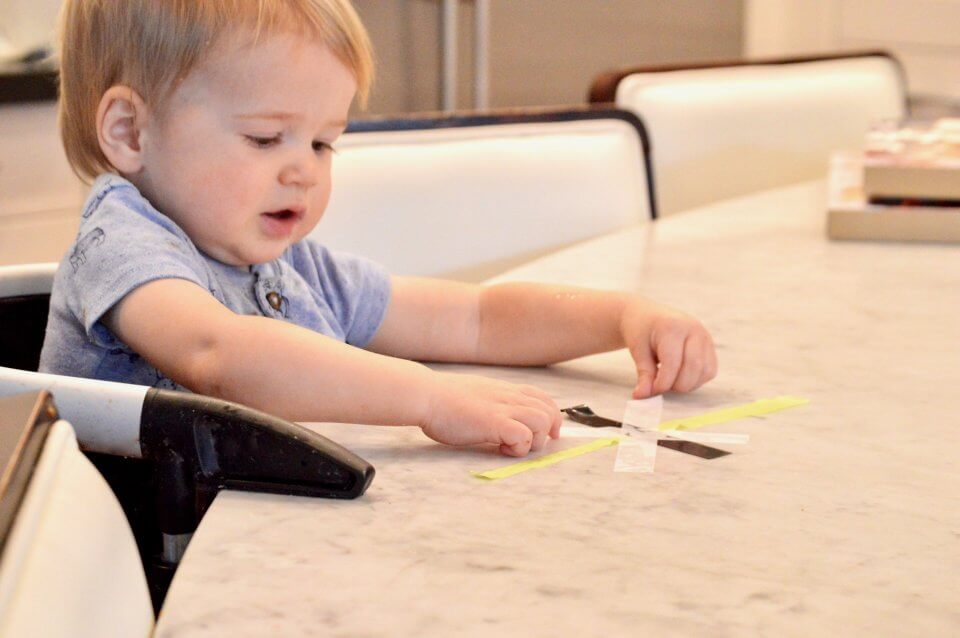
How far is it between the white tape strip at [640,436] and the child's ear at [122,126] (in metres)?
0.43

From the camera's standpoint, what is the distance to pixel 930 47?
3.26 metres

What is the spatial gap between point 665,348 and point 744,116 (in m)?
1.33

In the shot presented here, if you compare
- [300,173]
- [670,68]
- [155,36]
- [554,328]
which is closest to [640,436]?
[554,328]

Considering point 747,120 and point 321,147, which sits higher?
point 321,147

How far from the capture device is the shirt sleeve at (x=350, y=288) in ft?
3.60

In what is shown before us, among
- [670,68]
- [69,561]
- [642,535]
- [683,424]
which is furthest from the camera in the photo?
[670,68]

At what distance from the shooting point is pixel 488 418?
727 millimetres

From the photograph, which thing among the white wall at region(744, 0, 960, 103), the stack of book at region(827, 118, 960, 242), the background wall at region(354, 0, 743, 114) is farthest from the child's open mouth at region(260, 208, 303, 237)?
the white wall at region(744, 0, 960, 103)

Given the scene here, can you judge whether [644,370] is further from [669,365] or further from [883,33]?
[883,33]

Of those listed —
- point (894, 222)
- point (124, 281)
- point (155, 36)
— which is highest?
point (155, 36)

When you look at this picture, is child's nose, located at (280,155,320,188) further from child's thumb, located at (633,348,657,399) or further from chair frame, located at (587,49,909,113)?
chair frame, located at (587,49,909,113)

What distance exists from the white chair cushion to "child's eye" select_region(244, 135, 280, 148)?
1.14 metres

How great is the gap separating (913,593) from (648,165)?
134 centimetres

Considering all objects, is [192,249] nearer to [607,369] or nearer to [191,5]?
[191,5]
